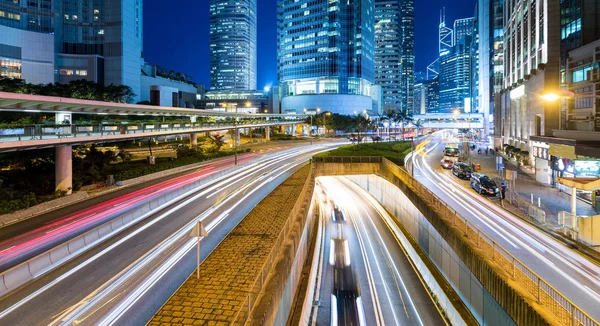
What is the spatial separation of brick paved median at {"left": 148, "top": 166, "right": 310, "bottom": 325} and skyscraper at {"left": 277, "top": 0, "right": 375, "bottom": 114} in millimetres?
130011

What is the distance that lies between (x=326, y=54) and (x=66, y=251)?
460ft

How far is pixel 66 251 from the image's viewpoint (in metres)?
15.9

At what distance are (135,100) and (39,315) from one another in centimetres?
11531

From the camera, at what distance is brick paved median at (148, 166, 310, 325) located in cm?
1063

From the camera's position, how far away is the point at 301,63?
152 meters

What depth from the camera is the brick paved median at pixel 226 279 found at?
1063 cm

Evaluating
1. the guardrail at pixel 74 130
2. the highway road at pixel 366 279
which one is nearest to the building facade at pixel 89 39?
the guardrail at pixel 74 130

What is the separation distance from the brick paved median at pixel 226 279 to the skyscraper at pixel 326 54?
130 meters

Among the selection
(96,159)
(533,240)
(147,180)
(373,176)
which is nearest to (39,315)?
(533,240)

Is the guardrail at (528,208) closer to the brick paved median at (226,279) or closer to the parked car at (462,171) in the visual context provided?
the parked car at (462,171)

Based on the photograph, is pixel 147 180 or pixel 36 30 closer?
pixel 147 180

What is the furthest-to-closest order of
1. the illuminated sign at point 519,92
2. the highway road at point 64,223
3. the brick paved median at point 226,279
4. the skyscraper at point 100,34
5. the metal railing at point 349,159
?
the skyscraper at point 100,34, the illuminated sign at point 519,92, the metal railing at point 349,159, the highway road at point 64,223, the brick paved median at point 226,279

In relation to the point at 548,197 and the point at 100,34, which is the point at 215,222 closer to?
the point at 548,197

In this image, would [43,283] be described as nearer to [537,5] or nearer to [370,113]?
[537,5]
